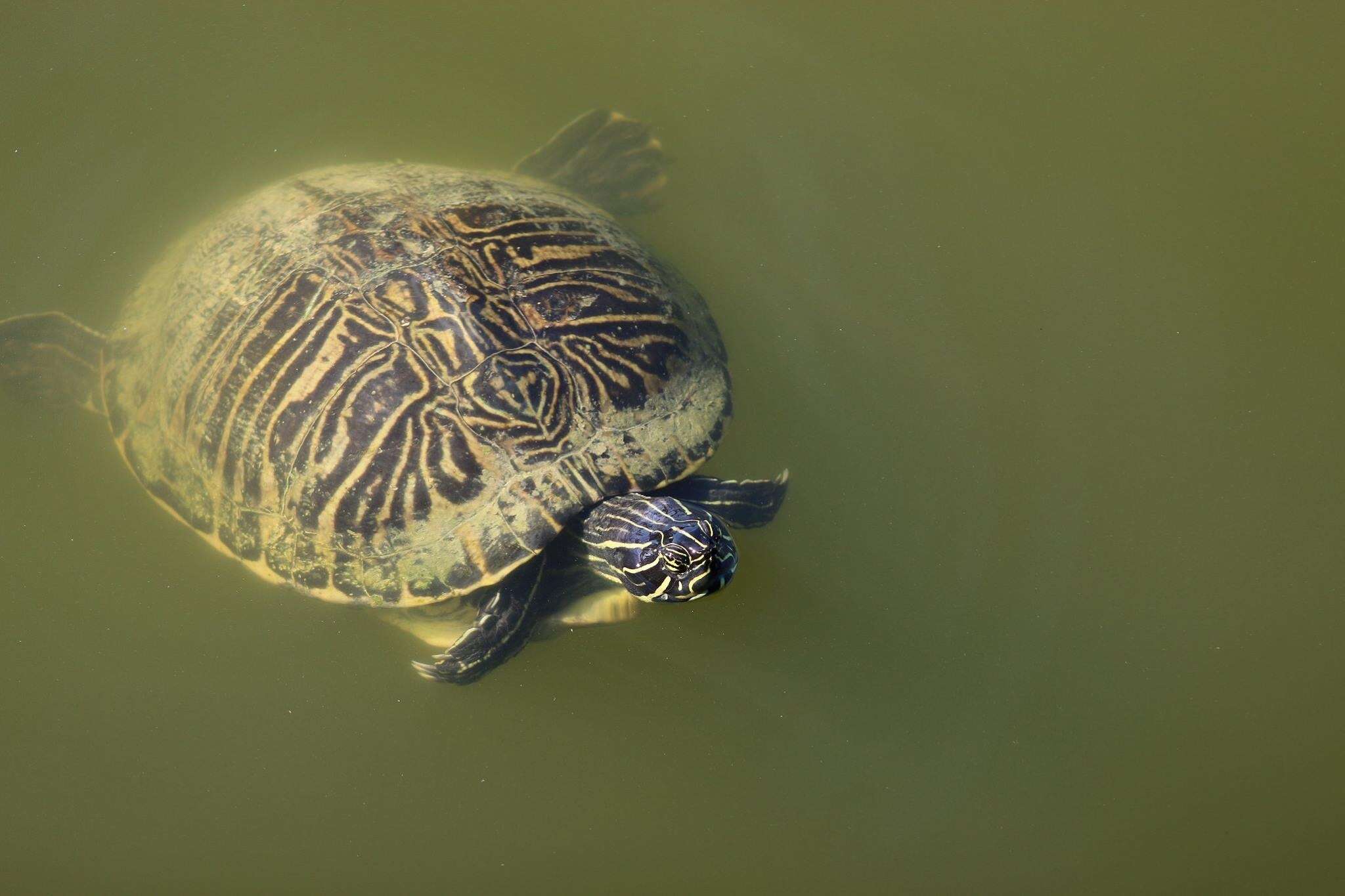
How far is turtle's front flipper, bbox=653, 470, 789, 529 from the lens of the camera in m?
4.25

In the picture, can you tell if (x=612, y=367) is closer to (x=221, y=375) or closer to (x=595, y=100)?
(x=221, y=375)

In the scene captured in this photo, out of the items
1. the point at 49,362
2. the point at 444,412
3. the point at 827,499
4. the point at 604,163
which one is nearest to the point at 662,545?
the point at 444,412

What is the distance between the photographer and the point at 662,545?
144 inches

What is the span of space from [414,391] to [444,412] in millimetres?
145

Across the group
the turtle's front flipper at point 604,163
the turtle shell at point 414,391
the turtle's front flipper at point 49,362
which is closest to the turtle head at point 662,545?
the turtle shell at point 414,391

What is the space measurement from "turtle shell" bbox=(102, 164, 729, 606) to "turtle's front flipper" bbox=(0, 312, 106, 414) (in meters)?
0.83

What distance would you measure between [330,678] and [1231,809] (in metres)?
4.25

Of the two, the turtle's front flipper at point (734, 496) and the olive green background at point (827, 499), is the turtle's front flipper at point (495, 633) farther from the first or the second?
the turtle's front flipper at point (734, 496)

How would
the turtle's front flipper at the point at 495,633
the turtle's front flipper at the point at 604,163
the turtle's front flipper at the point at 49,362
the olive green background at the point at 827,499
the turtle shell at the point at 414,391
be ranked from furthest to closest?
the turtle's front flipper at the point at 604,163 → the turtle's front flipper at the point at 49,362 → the olive green background at the point at 827,499 → the turtle's front flipper at the point at 495,633 → the turtle shell at the point at 414,391

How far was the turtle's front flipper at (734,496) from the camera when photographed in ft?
13.9

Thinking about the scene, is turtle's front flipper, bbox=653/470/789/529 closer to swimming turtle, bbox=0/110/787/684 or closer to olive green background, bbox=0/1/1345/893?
swimming turtle, bbox=0/110/787/684

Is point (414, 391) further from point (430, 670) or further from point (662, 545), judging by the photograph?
point (430, 670)

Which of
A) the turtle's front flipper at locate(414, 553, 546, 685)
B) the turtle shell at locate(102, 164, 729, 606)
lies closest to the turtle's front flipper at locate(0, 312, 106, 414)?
the turtle shell at locate(102, 164, 729, 606)

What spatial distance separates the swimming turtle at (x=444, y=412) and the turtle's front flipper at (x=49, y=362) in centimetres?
57
